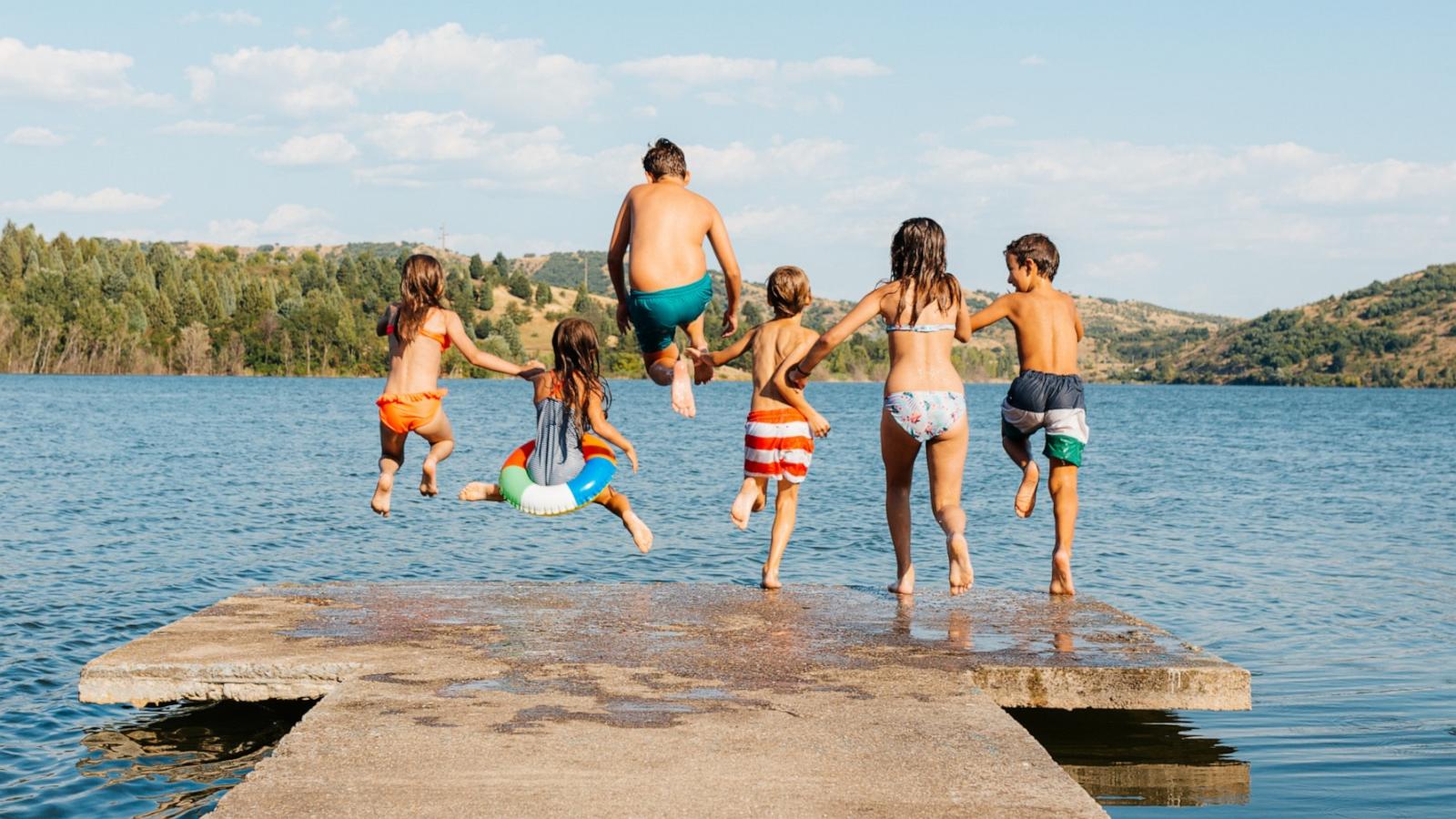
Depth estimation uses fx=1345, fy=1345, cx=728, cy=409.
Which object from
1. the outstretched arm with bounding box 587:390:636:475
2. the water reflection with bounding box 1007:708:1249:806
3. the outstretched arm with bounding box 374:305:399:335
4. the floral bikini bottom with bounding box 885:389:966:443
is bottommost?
the water reflection with bounding box 1007:708:1249:806

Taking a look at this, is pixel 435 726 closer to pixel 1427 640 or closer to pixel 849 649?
pixel 849 649

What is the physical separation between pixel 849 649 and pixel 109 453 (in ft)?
140

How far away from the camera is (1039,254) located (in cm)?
1011

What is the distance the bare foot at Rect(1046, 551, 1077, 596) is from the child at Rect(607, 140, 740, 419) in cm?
337

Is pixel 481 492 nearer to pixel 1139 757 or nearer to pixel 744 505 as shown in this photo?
pixel 744 505

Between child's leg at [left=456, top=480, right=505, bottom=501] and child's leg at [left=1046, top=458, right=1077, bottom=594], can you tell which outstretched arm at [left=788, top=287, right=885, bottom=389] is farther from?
child's leg at [left=456, top=480, right=505, bottom=501]

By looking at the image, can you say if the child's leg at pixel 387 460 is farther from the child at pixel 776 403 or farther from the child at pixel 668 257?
the child at pixel 776 403

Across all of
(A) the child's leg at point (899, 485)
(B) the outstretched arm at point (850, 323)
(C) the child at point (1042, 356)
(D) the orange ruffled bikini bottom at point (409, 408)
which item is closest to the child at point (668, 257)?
(B) the outstretched arm at point (850, 323)

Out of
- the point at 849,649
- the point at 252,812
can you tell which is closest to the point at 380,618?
the point at 849,649

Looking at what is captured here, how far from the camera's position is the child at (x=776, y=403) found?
9.75 metres

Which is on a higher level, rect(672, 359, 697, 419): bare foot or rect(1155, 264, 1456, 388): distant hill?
rect(1155, 264, 1456, 388): distant hill

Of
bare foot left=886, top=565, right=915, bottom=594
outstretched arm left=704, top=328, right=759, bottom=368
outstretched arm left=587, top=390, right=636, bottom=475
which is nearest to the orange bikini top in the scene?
outstretched arm left=587, top=390, right=636, bottom=475

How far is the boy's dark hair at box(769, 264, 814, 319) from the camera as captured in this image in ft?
31.8

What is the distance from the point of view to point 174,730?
967 cm
